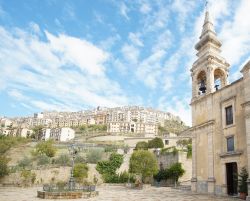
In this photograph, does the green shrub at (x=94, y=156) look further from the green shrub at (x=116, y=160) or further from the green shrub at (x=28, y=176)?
the green shrub at (x=28, y=176)

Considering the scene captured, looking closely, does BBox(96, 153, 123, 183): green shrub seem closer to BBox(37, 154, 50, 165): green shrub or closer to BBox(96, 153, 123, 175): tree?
BBox(96, 153, 123, 175): tree

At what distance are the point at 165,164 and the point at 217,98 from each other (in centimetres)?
2324

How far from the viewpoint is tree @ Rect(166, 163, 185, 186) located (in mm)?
38000

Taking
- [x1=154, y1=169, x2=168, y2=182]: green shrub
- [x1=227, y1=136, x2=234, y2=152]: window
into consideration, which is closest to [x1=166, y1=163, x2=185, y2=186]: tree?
[x1=154, y1=169, x2=168, y2=182]: green shrub

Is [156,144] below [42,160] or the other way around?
the other way around

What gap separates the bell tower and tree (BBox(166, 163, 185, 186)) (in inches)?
608

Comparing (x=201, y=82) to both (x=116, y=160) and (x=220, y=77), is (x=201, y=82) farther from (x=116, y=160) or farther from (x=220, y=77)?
(x=116, y=160)

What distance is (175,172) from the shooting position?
1505 inches

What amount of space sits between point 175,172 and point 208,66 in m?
18.8

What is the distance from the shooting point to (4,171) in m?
37.6

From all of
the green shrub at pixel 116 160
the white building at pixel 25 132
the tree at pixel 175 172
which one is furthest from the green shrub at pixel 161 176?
the white building at pixel 25 132

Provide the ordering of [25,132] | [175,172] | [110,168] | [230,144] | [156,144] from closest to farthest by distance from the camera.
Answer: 1. [230,144]
2. [175,172]
3. [110,168]
4. [156,144]
5. [25,132]

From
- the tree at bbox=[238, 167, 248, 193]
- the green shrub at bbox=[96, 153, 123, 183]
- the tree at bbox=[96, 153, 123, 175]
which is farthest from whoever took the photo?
the tree at bbox=[96, 153, 123, 175]

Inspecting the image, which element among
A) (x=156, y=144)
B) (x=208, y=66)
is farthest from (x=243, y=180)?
(x=156, y=144)
